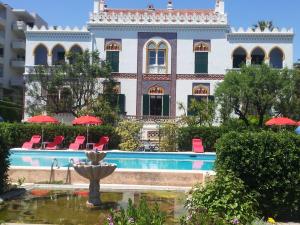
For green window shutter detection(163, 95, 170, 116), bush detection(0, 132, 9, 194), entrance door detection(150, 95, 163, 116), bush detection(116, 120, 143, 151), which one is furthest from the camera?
entrance door detection(150, 95, 163, 116)

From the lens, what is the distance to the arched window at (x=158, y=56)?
33.3 metres

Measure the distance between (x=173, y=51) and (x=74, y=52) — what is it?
716 centimetres

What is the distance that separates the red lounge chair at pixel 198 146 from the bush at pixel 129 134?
3355mm

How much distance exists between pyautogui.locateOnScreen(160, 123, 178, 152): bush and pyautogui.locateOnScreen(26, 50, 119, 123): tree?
6202 mm

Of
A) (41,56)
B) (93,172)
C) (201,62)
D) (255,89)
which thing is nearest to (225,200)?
(93,172)

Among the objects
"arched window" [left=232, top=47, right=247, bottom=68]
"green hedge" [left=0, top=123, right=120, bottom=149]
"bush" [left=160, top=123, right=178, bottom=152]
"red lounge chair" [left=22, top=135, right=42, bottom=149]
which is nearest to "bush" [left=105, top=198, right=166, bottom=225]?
"red lounge chair" [left=22, top=135, right=42, bottom=149]

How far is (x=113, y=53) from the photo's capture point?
33406 mm

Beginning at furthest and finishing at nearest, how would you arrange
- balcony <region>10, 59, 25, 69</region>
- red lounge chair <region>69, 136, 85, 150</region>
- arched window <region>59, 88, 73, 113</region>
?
balcony <region>10, 59, 25, 69</region> < arched window <region>59, 88, 73, 113</region> < red lounge chair <region>69, 136, 85, 150</region>

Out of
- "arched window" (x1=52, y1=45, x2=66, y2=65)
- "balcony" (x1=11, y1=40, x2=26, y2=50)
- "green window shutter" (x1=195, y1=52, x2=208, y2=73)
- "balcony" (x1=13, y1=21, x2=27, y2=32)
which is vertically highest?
"balcony" (x1=13, y1=21, x2=27, y2=32)

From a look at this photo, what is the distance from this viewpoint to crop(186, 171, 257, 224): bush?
6.90m

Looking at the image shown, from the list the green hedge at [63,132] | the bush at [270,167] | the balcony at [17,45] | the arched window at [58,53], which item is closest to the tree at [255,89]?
the green hedge at [63,132]

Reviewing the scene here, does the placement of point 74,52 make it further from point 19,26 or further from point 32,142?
point 19,26

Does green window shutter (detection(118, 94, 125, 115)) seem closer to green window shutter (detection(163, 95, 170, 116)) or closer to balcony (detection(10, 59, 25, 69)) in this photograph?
green window shutter (detection(163, 95, 170, 116))

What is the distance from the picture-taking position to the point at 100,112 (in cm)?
2917
